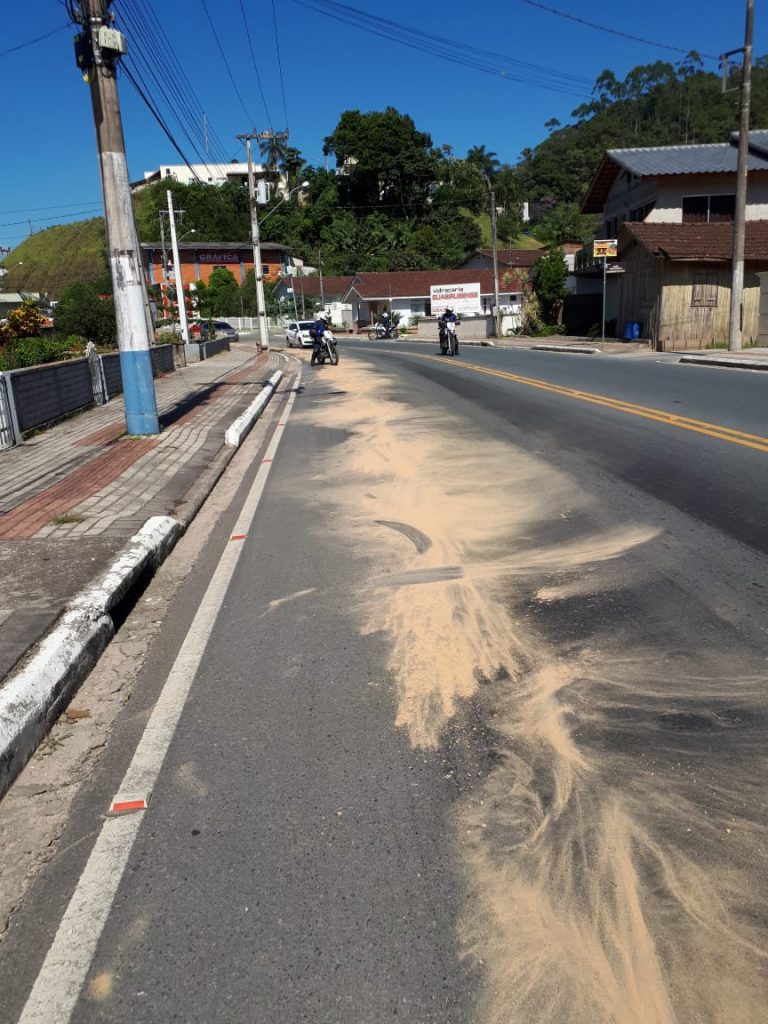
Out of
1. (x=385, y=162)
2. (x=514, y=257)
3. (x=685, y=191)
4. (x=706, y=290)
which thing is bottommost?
(x=706, y=290)

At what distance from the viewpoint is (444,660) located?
4434 mm

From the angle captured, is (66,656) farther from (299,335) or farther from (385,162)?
(385,162)

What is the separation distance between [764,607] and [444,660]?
1.97 meters

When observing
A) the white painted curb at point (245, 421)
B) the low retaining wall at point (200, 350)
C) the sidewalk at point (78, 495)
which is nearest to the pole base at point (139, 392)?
the sidewalk at point (78, 495)

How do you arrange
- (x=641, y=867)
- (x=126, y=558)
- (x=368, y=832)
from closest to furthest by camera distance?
(x=641, y=867), (x=368, y=832), (x=126, y=558)

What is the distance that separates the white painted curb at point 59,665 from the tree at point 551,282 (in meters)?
39.8

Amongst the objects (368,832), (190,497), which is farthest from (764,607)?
(190,497)

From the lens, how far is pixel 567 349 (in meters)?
32.8

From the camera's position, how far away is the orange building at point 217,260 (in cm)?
9794

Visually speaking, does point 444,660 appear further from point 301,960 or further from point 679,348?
point 679,348

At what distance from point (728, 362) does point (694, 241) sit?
10345mm

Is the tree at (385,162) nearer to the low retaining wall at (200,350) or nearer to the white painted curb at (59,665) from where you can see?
the low retaining wall at (200,350)

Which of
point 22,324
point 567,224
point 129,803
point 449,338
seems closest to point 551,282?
point 449,338

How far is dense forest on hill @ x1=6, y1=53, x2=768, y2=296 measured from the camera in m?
97.6
